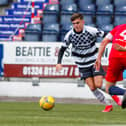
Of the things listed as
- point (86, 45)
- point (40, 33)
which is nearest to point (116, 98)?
point (86, 45)

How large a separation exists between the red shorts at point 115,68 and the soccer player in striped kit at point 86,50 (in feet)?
4.88

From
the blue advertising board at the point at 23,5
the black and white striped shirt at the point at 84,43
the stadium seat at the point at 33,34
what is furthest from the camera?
the blue advertising board at the point at 23,5

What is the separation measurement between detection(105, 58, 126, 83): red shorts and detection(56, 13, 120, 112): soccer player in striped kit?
1.49m

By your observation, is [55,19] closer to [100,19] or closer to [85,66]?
[100,19]

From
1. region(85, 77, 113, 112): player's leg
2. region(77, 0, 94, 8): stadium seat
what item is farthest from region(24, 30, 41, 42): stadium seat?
region(85, 77, 113, 112): player's leg

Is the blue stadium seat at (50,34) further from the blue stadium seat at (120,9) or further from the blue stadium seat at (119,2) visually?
the blue stadium seat at (119,2)

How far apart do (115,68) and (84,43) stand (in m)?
2.00

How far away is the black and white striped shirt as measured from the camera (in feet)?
39.1

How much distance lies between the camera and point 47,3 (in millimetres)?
21453

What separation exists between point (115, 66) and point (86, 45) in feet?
6.69

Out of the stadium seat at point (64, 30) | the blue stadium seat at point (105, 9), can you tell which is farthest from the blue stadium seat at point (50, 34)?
the blue stadium seat at point (105, 9)

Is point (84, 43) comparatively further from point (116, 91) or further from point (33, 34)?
point (33, 34)

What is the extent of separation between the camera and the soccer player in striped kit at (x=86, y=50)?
11.8m

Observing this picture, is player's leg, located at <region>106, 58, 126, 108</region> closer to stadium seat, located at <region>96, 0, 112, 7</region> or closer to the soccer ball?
the soccer ball
